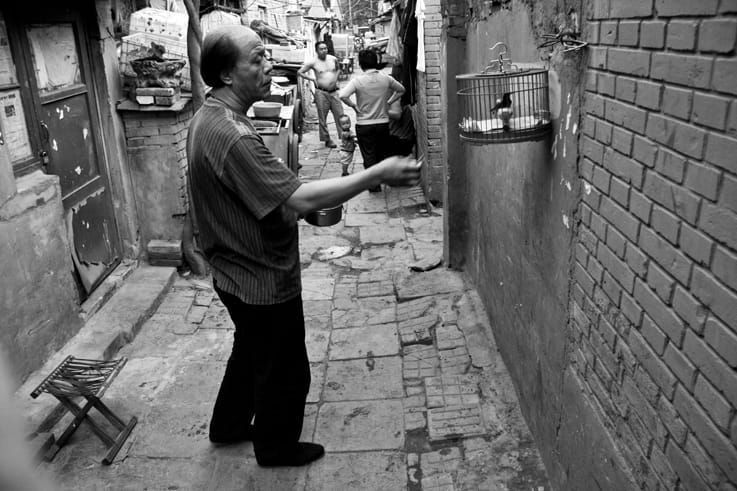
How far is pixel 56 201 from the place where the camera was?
459 centimetres

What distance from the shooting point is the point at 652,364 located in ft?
6.14

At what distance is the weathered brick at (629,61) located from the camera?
1855 mm

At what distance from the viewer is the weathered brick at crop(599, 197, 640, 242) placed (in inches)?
78.3

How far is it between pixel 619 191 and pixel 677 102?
482mm

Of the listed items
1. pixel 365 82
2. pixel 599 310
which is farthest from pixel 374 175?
pixel 365 82

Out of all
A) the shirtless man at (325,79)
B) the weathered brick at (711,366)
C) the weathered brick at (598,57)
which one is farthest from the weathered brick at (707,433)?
the shirtless man at (325,79)

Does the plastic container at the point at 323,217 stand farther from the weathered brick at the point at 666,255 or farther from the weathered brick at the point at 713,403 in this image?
the weathered brick at the point at 713,403

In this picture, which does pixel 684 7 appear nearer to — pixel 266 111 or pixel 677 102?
pixel 677 102

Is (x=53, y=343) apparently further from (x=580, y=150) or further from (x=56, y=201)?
(x=580, y=150)

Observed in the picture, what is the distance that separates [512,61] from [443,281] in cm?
251

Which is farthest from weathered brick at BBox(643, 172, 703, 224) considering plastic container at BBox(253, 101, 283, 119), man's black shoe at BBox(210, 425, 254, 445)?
plastic container at BBox(253, 101, 283, 119)

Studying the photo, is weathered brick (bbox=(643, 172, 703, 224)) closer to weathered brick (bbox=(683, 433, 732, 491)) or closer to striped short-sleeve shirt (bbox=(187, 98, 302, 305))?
weathered brick (bbox=(683, 433, 732, 491))

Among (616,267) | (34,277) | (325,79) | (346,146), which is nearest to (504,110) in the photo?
(616,267)

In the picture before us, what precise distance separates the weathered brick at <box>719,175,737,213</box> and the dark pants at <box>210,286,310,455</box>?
215 centimetres
